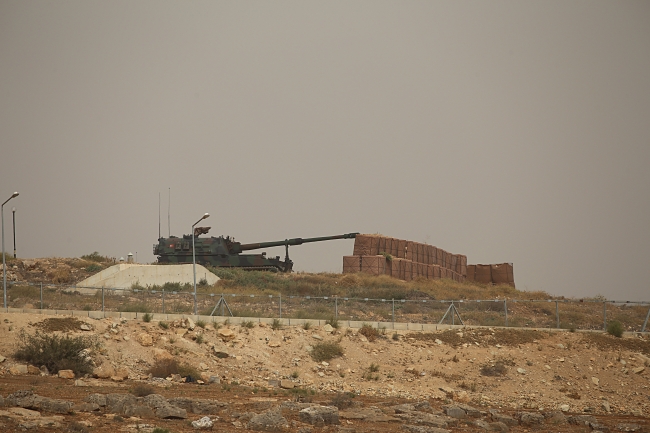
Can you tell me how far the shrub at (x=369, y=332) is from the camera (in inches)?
1109

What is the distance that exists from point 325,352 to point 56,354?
28.9ft

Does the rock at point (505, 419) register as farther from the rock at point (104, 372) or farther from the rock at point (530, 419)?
the rock at point (104, 372)

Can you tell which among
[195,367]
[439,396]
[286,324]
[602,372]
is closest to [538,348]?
[602,372]

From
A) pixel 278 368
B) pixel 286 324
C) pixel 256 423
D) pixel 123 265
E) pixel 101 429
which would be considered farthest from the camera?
pixel 123 265

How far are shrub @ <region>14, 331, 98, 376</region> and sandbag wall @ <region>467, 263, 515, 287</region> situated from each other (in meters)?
40.8

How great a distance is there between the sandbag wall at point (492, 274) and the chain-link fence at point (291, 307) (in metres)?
18.7

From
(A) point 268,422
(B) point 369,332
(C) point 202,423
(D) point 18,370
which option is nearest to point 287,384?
(B) point 369,332

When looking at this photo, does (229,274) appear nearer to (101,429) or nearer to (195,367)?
(195,367)

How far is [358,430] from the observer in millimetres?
16516

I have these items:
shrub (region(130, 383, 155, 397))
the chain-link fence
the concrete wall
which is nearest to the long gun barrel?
the concrete wall

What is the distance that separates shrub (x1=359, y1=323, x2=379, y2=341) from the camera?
28.2 metres

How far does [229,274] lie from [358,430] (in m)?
30.7

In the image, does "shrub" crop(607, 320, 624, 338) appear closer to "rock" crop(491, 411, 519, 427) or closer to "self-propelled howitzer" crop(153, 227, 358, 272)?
"rock" crop(491, 411, 519, 427)

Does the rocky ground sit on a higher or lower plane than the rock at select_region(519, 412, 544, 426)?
higher
